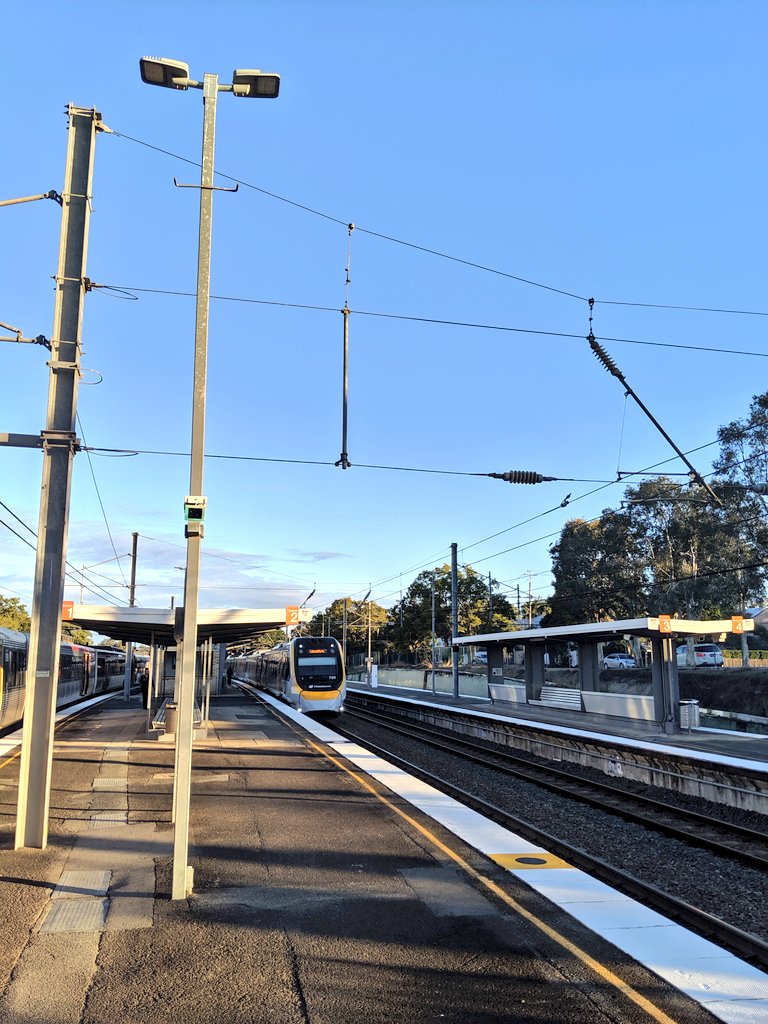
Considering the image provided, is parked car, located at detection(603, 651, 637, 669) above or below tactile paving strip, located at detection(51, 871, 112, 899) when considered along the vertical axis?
above

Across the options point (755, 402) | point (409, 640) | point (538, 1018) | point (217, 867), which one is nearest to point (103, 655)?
point (409, 640)

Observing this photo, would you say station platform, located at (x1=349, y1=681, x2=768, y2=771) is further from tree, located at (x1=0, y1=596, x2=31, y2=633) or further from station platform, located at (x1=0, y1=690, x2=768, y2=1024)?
tree, located at (x1=0, y1=596, x2=31, y2=633)

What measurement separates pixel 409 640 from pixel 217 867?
75.6m

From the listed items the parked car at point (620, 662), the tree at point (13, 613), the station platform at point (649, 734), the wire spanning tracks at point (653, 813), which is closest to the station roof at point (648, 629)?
the station platform at point (649, 734)

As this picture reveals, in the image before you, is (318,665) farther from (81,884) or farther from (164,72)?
(164,72)

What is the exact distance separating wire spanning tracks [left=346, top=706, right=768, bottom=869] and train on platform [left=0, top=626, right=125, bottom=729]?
361 inches

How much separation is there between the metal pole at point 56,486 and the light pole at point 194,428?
7.86 ft

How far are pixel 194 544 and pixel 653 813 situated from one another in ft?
33.5

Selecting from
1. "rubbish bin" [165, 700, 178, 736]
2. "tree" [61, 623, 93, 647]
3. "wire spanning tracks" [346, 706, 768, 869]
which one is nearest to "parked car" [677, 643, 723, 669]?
"wire spanning tracks" [346, 706, 768, 869]

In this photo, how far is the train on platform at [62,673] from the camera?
914 inches

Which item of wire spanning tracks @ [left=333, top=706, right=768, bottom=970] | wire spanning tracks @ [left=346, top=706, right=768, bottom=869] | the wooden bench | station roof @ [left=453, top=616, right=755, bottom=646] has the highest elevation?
station roof @ [left=453, top=616, right=755, bottom=646]

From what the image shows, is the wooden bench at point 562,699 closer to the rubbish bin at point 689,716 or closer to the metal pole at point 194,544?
the rubbish bin at point 689,716

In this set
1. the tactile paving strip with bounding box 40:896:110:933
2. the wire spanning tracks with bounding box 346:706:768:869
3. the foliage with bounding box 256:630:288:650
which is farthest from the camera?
the foliage with bounding box 256:630:288:650

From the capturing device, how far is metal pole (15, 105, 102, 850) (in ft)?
29.9
